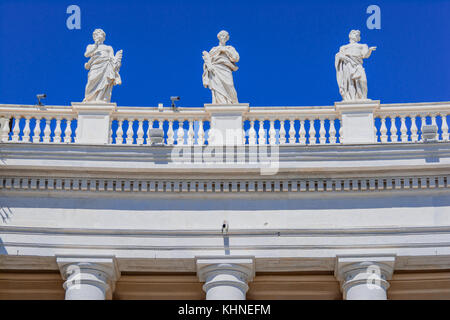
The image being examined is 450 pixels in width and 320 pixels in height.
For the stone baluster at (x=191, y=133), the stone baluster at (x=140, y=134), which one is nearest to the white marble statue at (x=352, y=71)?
the stone baluster at (x=191, y=133)

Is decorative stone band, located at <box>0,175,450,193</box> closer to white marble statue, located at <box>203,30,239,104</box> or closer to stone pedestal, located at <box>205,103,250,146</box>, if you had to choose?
stone pedestal, located at <box>205,103,250,146</box>

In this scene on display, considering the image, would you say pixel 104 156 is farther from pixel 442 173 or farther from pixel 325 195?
pixel 442 173

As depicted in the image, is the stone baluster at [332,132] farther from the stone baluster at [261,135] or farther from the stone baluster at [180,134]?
the stone baluster at [180,134]

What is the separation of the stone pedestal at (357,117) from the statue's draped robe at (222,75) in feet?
10.2

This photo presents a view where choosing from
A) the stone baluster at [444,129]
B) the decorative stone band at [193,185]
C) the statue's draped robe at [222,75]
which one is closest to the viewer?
the decorative stone band at [193,185]

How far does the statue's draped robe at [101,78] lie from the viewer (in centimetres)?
3581

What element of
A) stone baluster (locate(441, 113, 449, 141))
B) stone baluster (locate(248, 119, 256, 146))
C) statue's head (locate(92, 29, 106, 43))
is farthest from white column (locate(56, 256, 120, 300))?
stone baluster (locate(441, 113, 449, 141))

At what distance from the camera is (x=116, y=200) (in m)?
33.8

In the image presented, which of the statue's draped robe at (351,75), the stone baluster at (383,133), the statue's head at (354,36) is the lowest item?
the stone baluster at (383,133)

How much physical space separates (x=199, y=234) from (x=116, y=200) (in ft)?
8.27

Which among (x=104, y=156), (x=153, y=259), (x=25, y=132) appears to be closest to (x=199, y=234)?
(x=153, y=259)

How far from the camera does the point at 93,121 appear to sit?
3516 cm

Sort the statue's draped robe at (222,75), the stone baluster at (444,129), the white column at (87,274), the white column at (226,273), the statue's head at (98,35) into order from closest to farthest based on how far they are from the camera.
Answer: the white column at (87,274) → the white column at (226,273) → the stone baluster at (444,129) → the statue's draped robe at (222,75) → the statue's head at (98,35)
